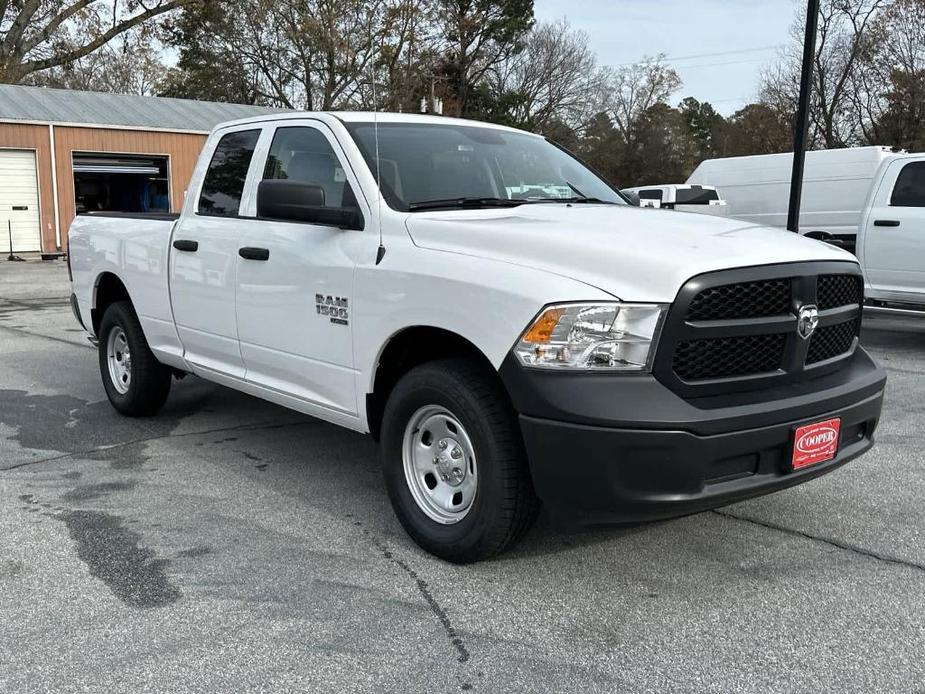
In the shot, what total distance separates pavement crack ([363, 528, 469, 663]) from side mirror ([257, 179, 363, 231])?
1.44m

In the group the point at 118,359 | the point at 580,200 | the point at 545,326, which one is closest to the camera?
the point at 545,326

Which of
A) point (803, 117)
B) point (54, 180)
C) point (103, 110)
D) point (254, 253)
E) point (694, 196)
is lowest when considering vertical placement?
point (254, 253)

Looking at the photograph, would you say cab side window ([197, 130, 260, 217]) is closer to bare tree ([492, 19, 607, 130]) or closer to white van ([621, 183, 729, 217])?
white van ([621, 183, 729, 217])

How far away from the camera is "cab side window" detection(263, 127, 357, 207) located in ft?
14.5

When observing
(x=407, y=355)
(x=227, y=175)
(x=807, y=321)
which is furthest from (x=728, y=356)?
(x=227, y=175)

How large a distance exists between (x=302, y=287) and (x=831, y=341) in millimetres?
2423

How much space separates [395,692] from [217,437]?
11.1 feet

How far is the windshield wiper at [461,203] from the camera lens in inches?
164

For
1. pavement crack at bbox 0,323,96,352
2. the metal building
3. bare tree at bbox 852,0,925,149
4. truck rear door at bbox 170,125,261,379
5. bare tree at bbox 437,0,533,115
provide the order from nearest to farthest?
truck rear door at bbox 170,125,261,379 < pavement crack at bbox 0,323,96,352 < the metal building < bare tree at bbox 852,0,925,149 < bare tree at bbox 437,0,533,115

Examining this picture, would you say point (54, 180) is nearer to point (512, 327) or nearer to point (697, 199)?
point (697, 199)

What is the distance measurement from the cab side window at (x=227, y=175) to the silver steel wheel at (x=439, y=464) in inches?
77.9

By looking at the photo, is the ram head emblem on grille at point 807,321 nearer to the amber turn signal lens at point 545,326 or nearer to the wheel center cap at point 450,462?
the amber turn signal lens at point 545,326

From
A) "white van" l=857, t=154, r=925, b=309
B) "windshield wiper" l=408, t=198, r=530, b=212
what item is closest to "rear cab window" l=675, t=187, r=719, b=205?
"white van" l=857, t=154, r=925, b=309

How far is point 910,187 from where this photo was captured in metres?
9.41
